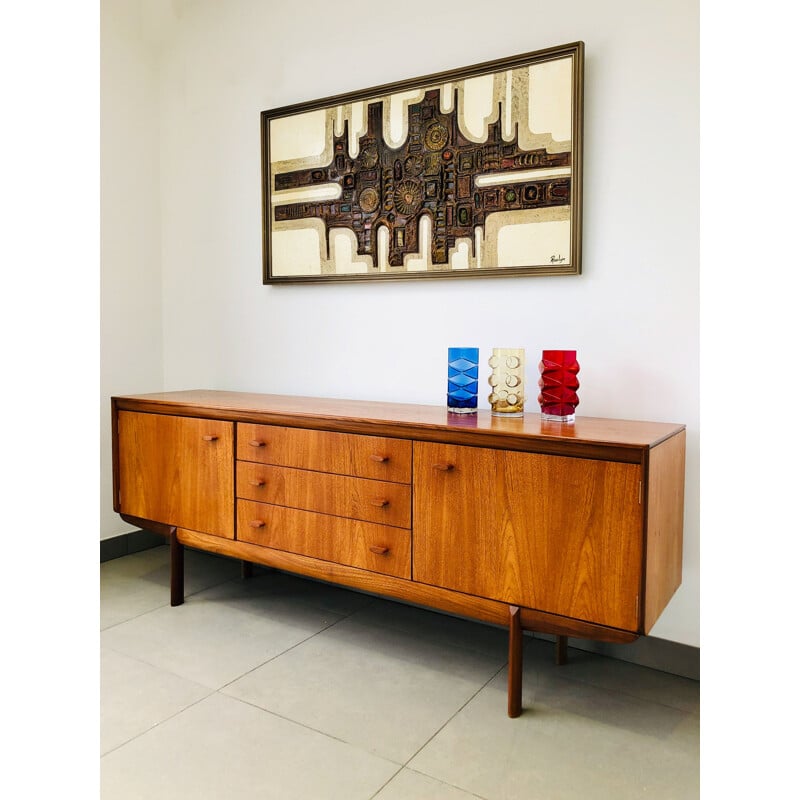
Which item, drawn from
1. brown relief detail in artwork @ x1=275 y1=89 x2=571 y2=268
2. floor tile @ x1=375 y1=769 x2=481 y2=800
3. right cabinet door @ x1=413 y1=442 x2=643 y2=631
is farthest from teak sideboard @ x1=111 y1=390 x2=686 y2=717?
brown relief detail in artwork @ x1=275 y1=89 x2=571 y2=268

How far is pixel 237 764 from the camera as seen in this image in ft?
5.29

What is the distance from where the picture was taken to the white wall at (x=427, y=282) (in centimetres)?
202

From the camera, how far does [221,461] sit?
95.2 inches

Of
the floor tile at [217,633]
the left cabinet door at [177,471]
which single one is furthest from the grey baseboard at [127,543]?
the floor tile at [217,633]

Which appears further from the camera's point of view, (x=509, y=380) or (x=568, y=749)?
(x=509, y=380)

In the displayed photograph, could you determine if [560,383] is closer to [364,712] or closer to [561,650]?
[561,650]

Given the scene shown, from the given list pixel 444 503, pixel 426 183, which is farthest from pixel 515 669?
pixel 426 183

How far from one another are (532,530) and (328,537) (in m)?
0.70

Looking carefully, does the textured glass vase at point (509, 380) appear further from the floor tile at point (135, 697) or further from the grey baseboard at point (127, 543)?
the grey baseboard at point (127, 543)

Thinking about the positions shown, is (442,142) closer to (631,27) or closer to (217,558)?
(631,27)

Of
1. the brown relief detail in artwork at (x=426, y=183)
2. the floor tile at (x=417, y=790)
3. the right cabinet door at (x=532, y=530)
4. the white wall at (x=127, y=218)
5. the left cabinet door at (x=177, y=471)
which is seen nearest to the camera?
the floor tile at (x=417, y=790)

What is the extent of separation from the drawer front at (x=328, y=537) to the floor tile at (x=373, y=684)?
0.32 m

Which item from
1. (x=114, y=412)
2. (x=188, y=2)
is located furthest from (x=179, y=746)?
(x=188, y=2)
